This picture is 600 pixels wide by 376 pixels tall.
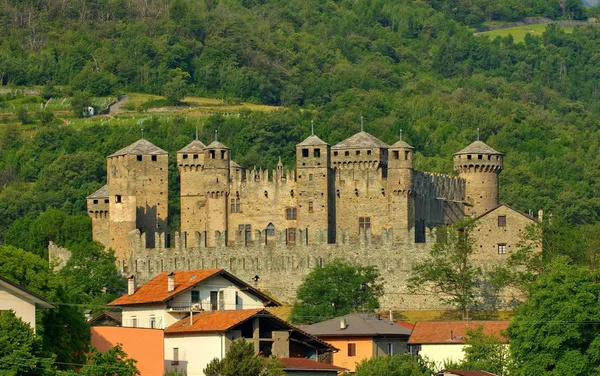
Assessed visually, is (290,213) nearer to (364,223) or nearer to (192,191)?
(364,223)

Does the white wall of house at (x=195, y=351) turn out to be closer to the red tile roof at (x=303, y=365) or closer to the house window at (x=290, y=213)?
the red tile roof at (x=303, y=365)

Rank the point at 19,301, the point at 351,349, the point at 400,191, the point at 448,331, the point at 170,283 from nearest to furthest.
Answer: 1. the point at 19,301
2. the point at 170,283
3. the point at 351,349
4. the point at 448,331
5. the point at 400,191

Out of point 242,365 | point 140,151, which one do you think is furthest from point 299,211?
point 242,365

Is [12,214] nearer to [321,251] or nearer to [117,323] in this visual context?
[321,251]

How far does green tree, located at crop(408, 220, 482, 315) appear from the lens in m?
92.4

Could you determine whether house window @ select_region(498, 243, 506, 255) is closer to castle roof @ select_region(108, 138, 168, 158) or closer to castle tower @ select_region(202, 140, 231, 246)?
castle tower @ select_region(202, 140, 231, 246)

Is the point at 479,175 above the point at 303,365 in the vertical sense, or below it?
above

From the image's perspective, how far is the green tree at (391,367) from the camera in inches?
2464

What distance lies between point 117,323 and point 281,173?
37.0 metres

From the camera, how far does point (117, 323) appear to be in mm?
69438

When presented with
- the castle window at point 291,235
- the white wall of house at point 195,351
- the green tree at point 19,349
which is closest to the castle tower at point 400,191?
the castle window at point 291,235

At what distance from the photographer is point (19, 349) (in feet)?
160

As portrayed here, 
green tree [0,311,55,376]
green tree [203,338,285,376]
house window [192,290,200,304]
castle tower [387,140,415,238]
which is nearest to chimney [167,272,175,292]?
house window [192,290,200,304]

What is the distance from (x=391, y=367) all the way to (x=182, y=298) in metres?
7.93
